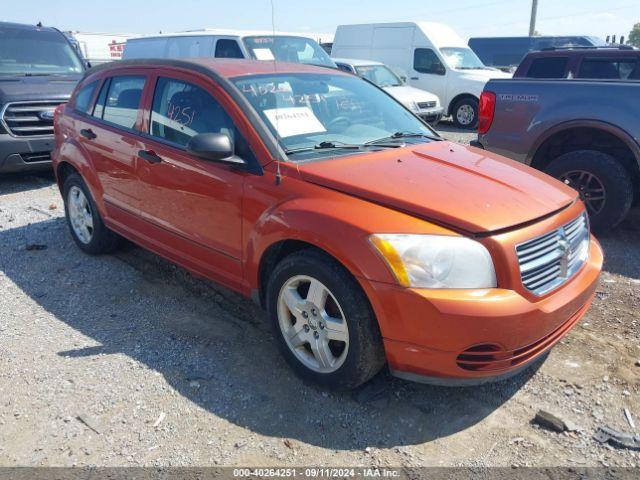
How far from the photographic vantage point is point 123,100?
14.0ft

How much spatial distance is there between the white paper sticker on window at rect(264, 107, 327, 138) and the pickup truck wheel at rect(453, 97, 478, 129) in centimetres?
1034

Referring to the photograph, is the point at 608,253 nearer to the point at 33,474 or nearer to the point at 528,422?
the point at 528,422

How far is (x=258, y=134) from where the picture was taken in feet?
10.4

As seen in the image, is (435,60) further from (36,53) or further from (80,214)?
(80,214)

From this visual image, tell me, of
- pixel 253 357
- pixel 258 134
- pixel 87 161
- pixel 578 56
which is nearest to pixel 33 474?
pixel 253 357

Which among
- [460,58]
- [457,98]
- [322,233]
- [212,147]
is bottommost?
[457,98]

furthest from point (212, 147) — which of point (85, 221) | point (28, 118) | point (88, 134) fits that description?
point (28, 118)

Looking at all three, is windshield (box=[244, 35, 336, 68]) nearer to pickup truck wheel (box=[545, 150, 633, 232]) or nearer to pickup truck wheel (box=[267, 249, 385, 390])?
pickup truck wheel (box=[545, 150, 633, 232])

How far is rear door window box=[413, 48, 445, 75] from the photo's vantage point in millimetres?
13375

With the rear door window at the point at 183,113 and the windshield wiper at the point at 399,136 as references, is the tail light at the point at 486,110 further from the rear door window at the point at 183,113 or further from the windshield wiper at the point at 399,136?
the rear door window at the point at 183,113

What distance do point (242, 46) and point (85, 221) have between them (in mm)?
5936

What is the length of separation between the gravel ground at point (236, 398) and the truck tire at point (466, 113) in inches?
374

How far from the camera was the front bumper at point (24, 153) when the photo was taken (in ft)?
23.3

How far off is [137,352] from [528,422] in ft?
7.67
